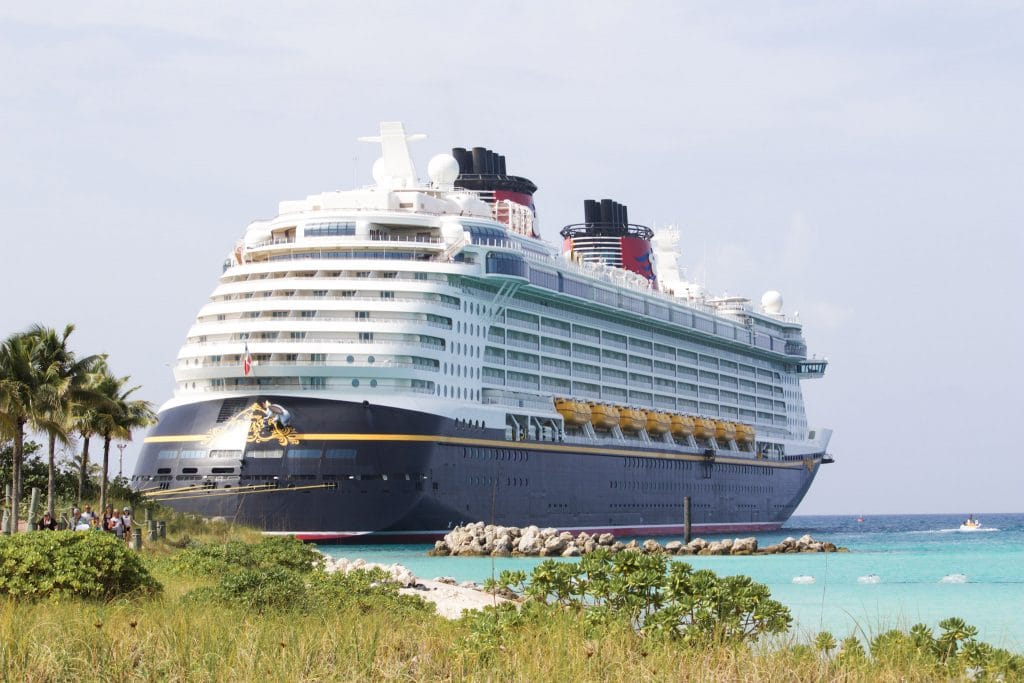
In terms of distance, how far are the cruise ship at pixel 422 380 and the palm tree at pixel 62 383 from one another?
1214 cm

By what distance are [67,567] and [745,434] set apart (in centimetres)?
6722

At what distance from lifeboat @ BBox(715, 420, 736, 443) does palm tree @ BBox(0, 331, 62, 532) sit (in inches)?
2000

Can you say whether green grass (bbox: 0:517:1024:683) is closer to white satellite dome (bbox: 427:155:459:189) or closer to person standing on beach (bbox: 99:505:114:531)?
person standing on beach (bbox: 99:505:114:531)

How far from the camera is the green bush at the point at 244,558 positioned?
2481 cm

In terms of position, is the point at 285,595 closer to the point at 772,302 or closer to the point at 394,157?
the point at 394,157

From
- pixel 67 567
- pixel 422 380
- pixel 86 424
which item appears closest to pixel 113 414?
pixel 86 424

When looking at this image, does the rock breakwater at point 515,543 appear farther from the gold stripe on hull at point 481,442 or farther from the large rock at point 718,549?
the gold stripe on hull at point 481,442

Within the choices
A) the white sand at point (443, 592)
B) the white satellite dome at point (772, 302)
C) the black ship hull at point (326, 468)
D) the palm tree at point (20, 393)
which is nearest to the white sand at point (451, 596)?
the white sand at point (443, 592)

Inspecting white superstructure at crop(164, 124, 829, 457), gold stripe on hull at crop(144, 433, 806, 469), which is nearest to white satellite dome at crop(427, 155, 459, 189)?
white superstructure at crop(164, 124, 829, 457)

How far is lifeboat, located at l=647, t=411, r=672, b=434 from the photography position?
7044cm

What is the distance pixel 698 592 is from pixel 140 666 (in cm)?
593

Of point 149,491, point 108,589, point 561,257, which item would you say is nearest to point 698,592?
point 108,589

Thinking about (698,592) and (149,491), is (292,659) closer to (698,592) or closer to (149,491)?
(698,592)

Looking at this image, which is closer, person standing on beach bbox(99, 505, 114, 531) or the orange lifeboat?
person standing on beach bbox(99, 505, 114, 531)
